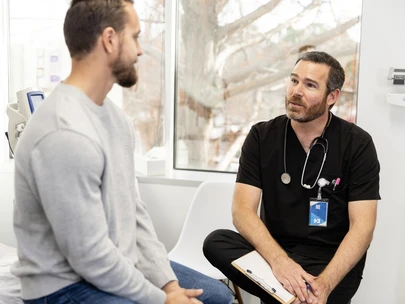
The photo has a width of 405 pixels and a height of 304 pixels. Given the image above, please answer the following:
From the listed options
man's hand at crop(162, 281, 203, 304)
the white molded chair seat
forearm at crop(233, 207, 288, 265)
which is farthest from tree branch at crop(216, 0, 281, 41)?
man's hand at crop(162, 281, 203, 304)

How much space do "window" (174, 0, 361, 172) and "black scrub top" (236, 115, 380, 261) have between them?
67cm

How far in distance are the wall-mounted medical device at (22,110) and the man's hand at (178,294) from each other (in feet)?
4.37

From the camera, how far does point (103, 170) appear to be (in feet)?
4.10

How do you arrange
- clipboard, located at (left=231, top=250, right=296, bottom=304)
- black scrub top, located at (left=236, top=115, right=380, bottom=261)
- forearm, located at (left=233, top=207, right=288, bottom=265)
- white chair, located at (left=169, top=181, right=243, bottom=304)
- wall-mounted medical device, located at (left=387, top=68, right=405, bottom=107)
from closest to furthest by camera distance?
clipboard, located at (left=231, top=250, right=296, bottom=304), forearm, located at (left=233, top=207, right=288, bottom=265), black scrub top, located at (left=236, top=115, right=380, bottom=261), wall-mounted medical device, located at (left=387, top=68, right=405, bottom=107), white chair, located at (left=169, top=181, right=243, bottom=304)

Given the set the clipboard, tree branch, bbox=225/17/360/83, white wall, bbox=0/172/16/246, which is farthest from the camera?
white wall, bbox=0/172/16/246

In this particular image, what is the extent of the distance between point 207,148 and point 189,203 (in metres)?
0.35

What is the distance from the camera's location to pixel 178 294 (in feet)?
4.57

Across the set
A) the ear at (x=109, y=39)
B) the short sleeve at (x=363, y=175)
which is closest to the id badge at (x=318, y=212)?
the short sleeve at (x=363, y=175)

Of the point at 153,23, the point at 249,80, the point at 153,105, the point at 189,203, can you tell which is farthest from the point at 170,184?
the point at 153,23

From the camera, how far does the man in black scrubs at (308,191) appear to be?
1976mm

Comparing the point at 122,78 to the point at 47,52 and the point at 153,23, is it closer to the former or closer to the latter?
the point at 153,23

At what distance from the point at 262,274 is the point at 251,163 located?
1.59ft

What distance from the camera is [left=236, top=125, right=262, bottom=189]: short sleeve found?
6.99 feet

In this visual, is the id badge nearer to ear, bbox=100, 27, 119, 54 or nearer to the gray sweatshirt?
the gray sweatshirt
